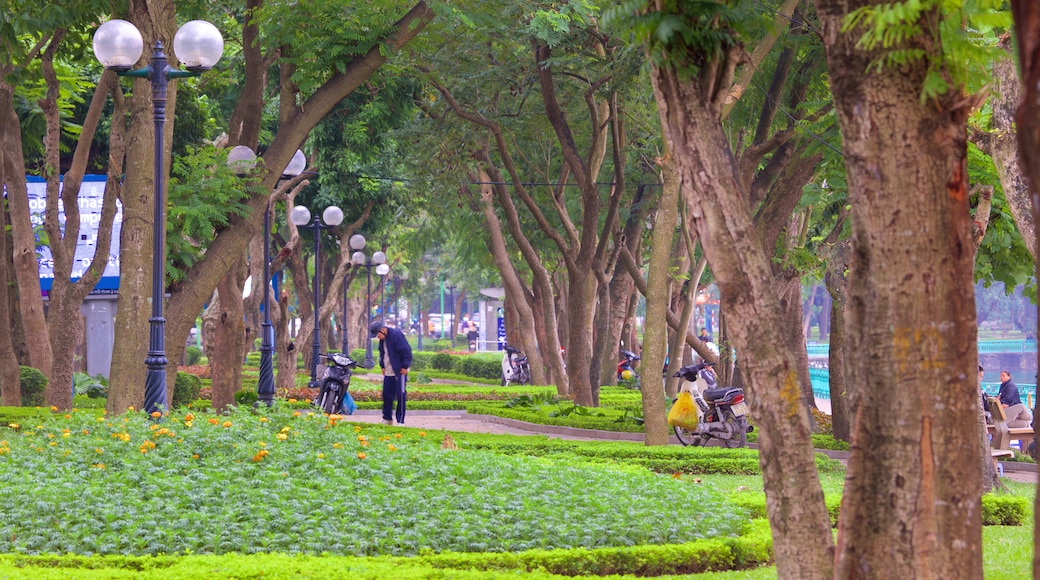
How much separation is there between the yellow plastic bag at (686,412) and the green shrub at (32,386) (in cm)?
947

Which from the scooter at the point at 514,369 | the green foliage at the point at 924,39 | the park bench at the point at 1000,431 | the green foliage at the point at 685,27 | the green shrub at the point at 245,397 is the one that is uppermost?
the green foliage at the point at 685,27

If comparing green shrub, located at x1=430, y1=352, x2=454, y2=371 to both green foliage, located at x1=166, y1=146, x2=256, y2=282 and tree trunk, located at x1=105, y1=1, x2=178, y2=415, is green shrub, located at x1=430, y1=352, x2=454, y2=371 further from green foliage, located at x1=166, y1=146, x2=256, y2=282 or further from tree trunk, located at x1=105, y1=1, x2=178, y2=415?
tree trunk, located at x1=105, y1=1, x2=178, y2=415

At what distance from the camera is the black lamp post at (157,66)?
11.0 m

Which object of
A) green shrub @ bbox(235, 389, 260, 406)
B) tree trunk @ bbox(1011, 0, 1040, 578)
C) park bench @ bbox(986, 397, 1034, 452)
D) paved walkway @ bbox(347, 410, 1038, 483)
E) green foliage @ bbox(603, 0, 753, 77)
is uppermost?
green foliage @ bbox(603, 0, 753, 77)

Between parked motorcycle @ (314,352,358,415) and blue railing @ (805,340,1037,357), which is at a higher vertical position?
blue railing @ (805,340,1037,357)

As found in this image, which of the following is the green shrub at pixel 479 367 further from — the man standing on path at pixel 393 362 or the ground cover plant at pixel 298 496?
the ground cover plant at pixel 298 496

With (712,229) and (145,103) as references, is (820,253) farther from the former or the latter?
(712,229)

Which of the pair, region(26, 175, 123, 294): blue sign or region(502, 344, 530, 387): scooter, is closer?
region(26, 175, 123, 294): blue sign

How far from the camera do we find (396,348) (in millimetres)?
17547

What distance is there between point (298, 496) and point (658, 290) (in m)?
6.33

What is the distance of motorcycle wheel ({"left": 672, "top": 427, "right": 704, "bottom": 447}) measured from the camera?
52.0 feet

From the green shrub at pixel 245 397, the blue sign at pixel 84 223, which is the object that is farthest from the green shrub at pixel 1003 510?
the blue sign at pixel 84 223

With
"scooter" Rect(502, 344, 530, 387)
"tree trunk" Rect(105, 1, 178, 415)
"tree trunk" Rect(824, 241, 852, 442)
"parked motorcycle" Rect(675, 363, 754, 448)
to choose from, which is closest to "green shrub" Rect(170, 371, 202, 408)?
"tree trunk" Rect(105, 1, 178, 415)

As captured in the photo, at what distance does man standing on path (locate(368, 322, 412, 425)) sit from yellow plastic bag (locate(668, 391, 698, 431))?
4.08m
